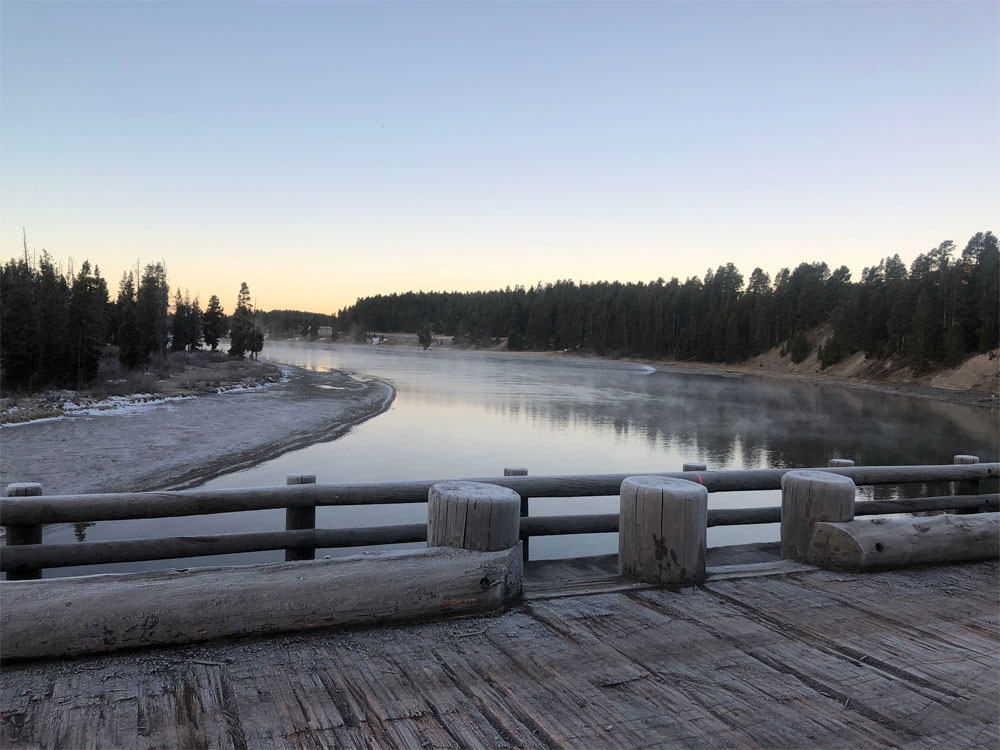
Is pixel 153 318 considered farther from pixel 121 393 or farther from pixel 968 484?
pixel 968 484

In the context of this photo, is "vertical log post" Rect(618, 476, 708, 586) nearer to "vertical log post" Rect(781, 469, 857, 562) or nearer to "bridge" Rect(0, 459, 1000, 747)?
"bridge" Rect(0, 459, 1000, 747)

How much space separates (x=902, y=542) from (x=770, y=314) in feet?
308

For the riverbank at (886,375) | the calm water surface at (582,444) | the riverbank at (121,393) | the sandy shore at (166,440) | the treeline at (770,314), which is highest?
the treeline at (770,314)

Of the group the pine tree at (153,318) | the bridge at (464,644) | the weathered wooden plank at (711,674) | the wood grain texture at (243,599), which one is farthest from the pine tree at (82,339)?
the weathered wooden plank at (711,674)

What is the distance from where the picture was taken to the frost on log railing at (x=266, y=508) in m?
4.34

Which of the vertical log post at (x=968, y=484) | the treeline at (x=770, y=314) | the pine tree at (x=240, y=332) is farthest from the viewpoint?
the pine tree at (x=240, y=332)

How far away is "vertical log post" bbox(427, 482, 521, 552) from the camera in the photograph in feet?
13.2

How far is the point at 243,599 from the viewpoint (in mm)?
3385

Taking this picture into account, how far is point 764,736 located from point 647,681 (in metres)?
0.59

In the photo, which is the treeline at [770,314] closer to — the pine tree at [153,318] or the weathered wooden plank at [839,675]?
the weathered wooden plank at [839,675]

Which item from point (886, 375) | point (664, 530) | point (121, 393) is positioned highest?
point (664, 530)

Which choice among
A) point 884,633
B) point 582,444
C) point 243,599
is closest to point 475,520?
point 243,599

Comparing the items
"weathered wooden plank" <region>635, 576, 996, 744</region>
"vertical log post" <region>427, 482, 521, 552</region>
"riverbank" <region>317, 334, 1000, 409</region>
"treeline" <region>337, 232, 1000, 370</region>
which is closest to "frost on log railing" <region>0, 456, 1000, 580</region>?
"vertical log post" <region>427, 482, 521, 552</region>

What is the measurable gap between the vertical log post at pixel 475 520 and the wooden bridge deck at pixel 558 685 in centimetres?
46
